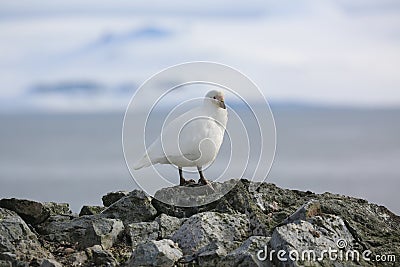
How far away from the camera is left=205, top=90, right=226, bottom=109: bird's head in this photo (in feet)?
52.1

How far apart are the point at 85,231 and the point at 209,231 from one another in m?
1.91

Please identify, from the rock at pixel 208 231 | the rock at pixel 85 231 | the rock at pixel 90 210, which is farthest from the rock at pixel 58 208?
the rock at pixel 208 231

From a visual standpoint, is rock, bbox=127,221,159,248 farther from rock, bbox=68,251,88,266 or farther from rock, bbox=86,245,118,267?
rock, bbox=68,251,88,266

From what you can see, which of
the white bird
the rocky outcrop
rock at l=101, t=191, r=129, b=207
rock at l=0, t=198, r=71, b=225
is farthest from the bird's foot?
rock at l=0, t=198, r=71, b=225

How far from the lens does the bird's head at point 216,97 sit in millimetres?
15883

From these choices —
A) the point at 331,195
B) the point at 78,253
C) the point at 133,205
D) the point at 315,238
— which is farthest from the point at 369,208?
the point at 78,253

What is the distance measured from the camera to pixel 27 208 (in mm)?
12516

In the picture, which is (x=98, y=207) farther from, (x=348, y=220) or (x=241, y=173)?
(x=348, y=220)

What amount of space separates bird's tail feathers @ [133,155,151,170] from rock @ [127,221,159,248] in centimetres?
357

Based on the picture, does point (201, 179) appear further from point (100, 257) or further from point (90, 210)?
point (100, 257)

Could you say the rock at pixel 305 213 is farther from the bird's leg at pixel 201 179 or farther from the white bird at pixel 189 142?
the white bird at pixel 189 142

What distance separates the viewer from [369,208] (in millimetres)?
13219

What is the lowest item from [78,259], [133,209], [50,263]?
[50,263]

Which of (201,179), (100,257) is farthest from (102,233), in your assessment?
(201,179)
